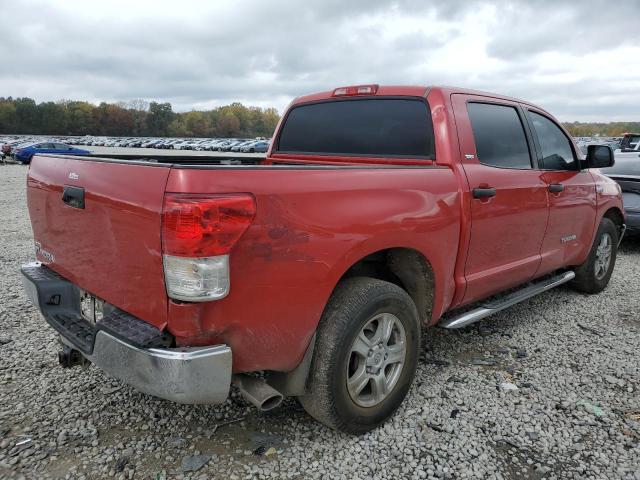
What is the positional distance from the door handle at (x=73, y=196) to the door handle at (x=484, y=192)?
2304 mm

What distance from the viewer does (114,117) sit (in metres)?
124

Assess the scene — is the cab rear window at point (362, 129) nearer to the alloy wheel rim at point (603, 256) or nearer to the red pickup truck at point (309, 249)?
the red pickup truck at point (309, 249)

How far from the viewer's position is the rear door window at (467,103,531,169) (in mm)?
3486

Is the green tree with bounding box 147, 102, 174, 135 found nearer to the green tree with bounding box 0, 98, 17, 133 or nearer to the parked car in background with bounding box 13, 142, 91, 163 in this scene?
the green tree with bounding box 0, 98, 17, 133

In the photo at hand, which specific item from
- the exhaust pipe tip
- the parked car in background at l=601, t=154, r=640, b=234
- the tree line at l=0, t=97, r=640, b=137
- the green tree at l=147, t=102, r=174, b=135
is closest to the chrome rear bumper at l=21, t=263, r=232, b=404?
the exhaust pipe tip

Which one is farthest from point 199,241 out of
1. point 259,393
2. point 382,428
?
point 382,428

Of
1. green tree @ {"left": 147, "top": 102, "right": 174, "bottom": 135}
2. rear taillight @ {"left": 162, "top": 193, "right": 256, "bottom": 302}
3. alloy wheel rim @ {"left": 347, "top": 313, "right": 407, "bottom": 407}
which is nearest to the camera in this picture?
rear taillight @ {"left": 162, "top": 193, "right": 256, "bottom": 302}

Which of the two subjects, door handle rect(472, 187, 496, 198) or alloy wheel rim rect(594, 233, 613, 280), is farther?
alloy wheel rim rect(594, 233, 613, 280)

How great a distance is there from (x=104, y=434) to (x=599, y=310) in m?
4.54

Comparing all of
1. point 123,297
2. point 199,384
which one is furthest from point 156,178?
point 199,384

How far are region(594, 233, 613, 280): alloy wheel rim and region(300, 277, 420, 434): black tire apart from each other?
347 centimetres

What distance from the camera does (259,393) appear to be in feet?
7.61

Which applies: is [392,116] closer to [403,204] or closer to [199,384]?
[403,204]

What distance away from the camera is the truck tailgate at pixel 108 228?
81.5 inches
